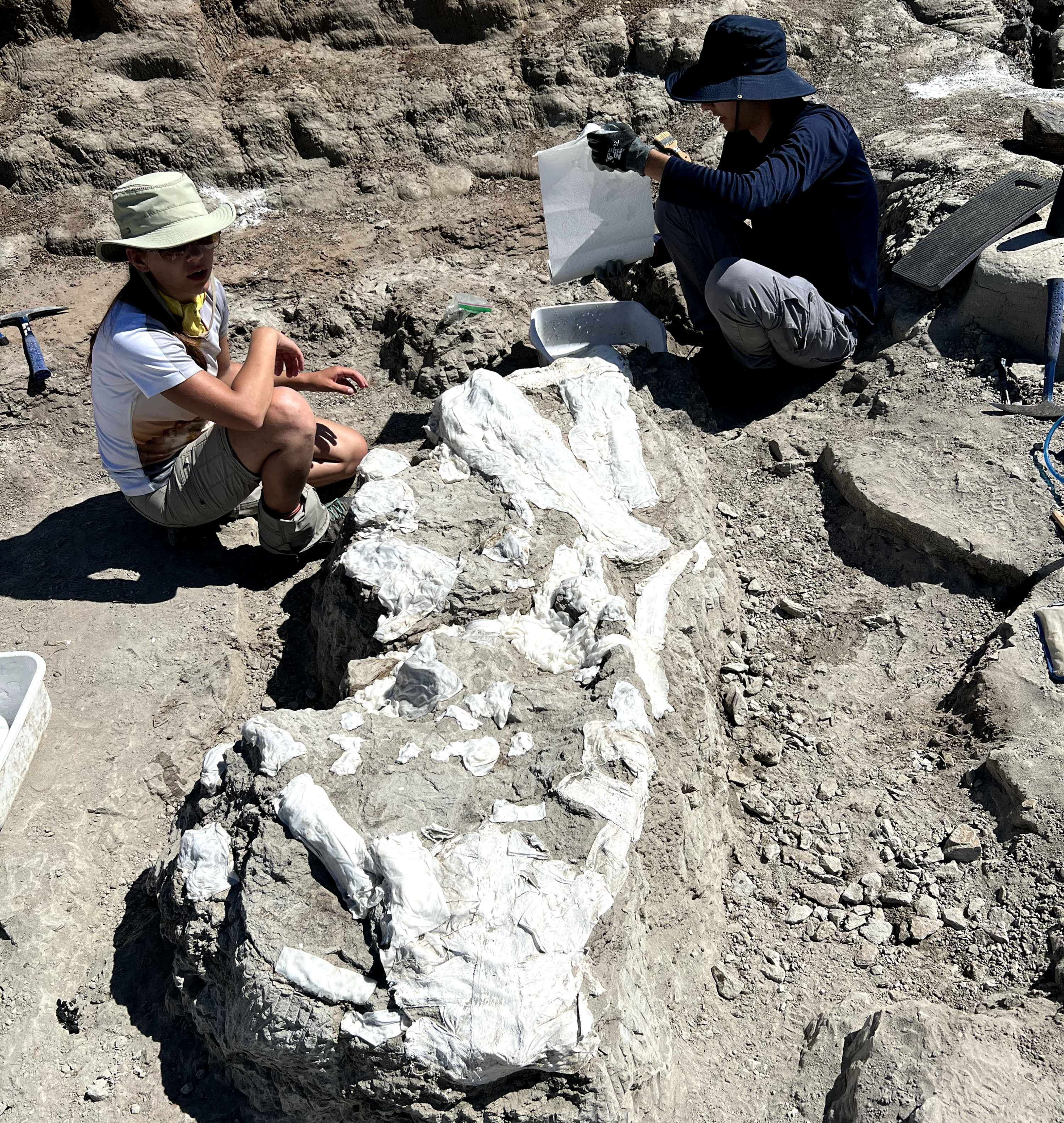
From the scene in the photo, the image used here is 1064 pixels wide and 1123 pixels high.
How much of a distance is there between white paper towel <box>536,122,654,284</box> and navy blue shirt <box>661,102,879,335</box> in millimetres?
365

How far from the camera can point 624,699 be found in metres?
2.07

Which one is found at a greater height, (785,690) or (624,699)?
(624,699)

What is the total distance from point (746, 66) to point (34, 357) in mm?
2926

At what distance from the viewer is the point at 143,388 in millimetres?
2623

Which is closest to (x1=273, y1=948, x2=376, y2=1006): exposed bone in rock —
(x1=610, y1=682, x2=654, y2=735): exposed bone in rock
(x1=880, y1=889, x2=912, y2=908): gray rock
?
(x1=610, y1=682, x2=654, y2=735): exposed bone in rock

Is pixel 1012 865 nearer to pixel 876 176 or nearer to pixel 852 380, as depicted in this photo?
pixel 852 380

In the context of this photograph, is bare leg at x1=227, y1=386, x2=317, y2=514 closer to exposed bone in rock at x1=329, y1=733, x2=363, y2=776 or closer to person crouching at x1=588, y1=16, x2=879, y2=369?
exposed bone in rock at x1=329, y1=733, x2=363, y2=776

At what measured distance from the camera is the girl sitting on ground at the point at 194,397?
2.53 metres

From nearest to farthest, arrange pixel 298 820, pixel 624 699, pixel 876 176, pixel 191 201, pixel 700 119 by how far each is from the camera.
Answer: pixel 298 820, pixel 624 699, pixel 191 201, pixel 876 176, pixel 700 119

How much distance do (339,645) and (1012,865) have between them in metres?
1.72

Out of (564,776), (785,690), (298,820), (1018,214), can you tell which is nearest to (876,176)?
(1018,214)

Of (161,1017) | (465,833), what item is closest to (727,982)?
(465,833)

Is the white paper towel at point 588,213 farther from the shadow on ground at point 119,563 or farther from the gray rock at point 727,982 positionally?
the gray rock at point 727,982

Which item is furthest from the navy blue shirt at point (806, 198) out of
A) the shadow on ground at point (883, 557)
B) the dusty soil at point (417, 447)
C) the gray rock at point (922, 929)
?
the gray rock at point (922, 929)
